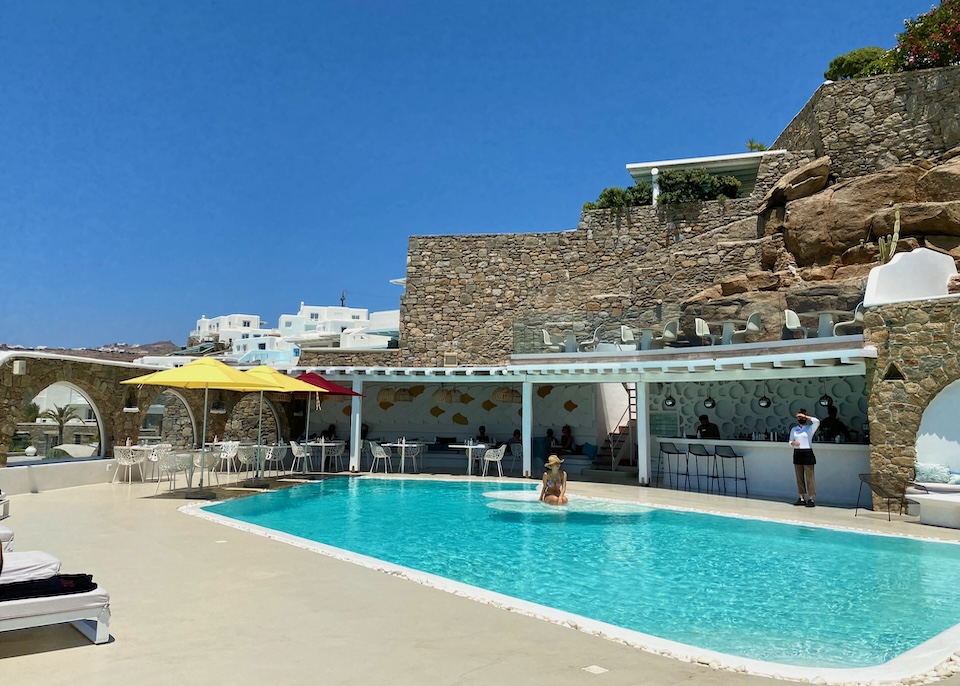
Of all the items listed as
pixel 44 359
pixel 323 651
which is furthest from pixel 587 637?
pixel 44 359

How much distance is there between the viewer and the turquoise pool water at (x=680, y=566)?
460 cm

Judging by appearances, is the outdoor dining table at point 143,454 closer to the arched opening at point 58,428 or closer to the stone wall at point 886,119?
the arched opening at point 58,428

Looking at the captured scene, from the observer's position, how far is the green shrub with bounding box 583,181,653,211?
22.1m

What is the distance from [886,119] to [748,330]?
9996 mm

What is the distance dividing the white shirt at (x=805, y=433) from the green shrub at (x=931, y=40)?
45.6ft

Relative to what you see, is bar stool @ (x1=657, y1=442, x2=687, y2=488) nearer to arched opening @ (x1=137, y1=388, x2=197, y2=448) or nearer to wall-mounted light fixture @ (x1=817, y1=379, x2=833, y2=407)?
wall-mounted light fixture @ (x1=817, y1=379, x2=833, y2=407)

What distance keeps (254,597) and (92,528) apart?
4004 mm

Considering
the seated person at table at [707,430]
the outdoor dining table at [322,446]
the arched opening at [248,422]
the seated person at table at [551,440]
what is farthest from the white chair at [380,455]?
the seated person at table at [707,430]

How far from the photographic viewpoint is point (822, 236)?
16.8 metres

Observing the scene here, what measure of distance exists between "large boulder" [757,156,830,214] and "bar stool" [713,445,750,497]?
9.47 metres

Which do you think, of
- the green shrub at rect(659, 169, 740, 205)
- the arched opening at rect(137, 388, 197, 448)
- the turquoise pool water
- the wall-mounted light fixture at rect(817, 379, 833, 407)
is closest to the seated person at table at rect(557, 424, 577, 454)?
the turquoise pool water

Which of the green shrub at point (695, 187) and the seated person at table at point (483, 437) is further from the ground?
the green shrub at point (695, 187)

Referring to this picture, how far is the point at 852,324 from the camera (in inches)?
447

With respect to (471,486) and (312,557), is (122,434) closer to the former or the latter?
(471,486)
